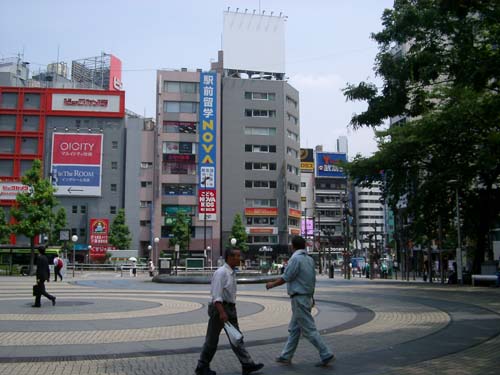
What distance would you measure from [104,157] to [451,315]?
6821 cm

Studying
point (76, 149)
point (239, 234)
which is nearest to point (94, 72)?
point (76, 149)

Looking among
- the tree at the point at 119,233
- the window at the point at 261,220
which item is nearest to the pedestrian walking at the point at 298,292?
the tree at the point at 119,233

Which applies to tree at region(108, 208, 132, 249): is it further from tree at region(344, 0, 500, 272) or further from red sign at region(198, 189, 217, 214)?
tree at region(344, 0, 500, 272)

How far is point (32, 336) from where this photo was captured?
33.5ft

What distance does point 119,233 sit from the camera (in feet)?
233

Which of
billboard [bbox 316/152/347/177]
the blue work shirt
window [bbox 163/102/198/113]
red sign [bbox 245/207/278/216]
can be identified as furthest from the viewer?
billboard [bbox 316/152/347/177]

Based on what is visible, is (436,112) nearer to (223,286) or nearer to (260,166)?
(223,286)

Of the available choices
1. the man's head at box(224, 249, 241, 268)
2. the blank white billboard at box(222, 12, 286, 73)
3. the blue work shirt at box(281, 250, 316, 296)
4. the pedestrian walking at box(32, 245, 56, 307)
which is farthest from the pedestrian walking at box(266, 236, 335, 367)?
the blank white billboard at box(222, 12, 286, 73)

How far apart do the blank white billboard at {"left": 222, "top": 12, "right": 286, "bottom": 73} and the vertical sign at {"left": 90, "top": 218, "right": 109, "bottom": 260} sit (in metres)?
29.4

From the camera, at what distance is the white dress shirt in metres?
6.86

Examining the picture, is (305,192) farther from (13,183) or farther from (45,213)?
(45,213)

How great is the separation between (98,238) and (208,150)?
19128mm

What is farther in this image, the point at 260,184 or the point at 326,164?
the point at 326,164

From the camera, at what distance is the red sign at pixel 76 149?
74125mm
